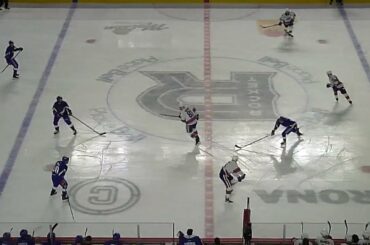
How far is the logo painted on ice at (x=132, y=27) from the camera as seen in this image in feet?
53.3

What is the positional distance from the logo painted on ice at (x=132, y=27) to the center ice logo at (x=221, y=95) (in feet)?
7.57

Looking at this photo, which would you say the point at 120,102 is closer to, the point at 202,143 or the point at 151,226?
the point at 202,143

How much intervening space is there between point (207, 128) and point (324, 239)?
13.3 feet

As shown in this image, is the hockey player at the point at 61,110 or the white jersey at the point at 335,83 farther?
the white jersey at the point at 335,83

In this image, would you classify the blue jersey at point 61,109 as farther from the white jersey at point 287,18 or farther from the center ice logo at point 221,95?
the white jersey at point 287,18

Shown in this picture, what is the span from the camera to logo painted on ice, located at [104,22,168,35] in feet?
53.3

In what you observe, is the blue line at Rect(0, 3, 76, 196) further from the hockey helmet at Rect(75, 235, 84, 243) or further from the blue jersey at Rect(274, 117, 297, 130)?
the blue jersey at Rect(274, 117, 297, 130)

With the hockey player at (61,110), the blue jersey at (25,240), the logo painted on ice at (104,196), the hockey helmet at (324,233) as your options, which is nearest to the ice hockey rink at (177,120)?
the logo painted on ice at (104,196)

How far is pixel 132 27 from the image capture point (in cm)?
1647

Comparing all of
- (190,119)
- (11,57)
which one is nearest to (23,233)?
(190,119)

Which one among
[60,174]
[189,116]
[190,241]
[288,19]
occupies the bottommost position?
[190,241]

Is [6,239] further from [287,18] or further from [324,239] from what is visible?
[287,18]

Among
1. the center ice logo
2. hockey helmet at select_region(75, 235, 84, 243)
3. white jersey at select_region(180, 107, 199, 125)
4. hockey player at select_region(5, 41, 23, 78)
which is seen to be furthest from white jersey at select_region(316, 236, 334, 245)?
hockey player at select_region(5, 41, 23, 78)

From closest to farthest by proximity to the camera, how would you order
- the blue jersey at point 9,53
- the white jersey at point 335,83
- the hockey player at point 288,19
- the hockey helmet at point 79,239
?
the hockey helmet at point 79,239
the white jersey at point 335,83
the blue jersey at point 9,53
the hockey player at point 288,19
